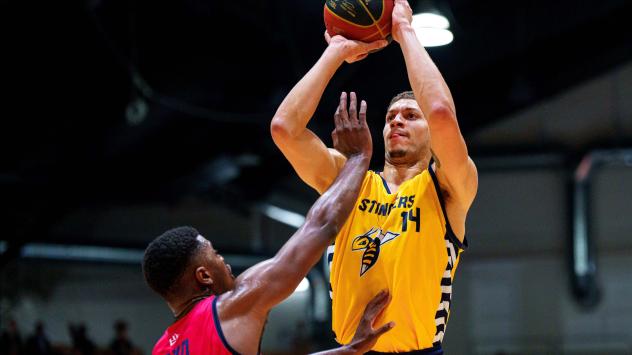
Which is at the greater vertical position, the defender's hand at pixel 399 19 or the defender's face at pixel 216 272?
the defender's hand at pixel 399 19

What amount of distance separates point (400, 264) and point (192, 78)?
8820mm

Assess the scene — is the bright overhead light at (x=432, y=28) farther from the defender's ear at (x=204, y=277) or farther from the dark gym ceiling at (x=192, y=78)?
the defender's ear at (x=204, y=277)

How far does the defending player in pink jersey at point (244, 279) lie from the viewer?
396cm

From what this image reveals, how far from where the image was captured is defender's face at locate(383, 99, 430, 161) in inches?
194

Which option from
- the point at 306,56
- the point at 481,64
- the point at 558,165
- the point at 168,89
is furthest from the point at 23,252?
the point at 558,165

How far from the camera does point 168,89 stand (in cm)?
1323

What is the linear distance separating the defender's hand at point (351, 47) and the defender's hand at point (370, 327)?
49.7 inches

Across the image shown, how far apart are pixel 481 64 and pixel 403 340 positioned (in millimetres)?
9499

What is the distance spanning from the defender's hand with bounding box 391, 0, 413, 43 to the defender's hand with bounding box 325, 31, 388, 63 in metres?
0.13

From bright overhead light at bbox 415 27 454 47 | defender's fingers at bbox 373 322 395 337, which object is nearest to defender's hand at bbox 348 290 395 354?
defender's fingers at bbox 373 322 395 337

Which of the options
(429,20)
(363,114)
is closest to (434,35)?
(429,20)

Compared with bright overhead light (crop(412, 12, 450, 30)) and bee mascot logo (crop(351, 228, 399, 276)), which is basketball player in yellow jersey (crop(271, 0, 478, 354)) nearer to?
A: bee mascot logo (crop(351, 228, 399, 276))

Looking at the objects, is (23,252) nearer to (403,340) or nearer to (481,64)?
(481,64)

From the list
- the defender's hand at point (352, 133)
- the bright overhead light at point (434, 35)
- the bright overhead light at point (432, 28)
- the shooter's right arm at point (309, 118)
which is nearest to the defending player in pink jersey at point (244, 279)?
the defender's hand at point (352, 133)
